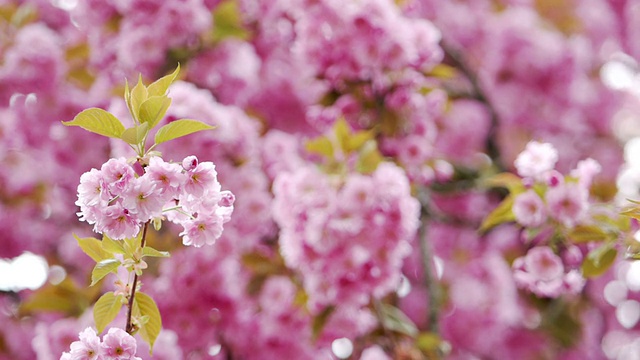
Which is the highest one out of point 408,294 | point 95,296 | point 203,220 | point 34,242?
point 203,220

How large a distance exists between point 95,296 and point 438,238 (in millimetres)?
2125

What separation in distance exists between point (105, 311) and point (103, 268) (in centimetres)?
11

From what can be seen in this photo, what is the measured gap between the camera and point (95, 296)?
2346 millimetres

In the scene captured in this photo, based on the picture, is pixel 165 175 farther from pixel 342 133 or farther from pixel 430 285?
pixel 430 285

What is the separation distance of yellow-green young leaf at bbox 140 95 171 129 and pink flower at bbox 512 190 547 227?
90cm

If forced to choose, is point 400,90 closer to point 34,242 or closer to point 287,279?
point 287,279

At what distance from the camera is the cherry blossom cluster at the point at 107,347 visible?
0.98m

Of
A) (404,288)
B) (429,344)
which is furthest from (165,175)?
(404,288)

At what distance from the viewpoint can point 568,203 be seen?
1.71 metres

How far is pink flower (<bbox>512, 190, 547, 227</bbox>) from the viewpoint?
1.74 meters

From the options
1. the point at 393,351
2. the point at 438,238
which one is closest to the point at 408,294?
the point at 438,238

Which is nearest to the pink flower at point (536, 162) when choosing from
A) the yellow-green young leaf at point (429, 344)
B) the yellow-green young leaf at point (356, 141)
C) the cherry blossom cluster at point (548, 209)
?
the cherry blossom cluster at point (548, 209)

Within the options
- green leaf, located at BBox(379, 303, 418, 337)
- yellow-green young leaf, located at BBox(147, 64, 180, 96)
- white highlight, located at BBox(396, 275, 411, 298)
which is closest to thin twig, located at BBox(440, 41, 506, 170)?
white highlight, located at BBox(396, 275, 411, 298)

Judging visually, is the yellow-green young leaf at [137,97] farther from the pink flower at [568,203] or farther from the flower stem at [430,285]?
the flower stem at [430,285]
